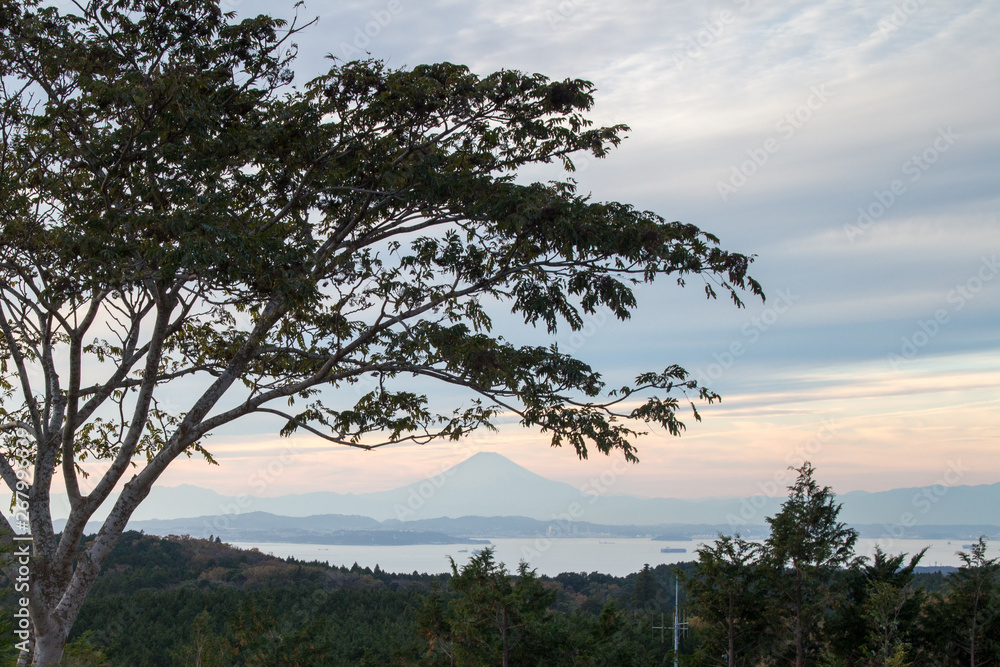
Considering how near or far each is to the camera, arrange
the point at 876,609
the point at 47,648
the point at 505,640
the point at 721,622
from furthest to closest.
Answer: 1. the point at 721,622
2. the point at 876,609
3. the point at 505,640
4. the point at 47,648

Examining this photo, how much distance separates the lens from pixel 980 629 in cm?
1636

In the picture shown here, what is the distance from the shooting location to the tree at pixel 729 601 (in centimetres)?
1686

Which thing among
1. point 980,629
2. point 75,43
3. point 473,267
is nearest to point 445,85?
point 473,267

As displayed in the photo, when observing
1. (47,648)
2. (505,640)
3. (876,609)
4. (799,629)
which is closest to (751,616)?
(799,629)

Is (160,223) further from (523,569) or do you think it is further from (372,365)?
(523,569)

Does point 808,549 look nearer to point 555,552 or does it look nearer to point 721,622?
point 721,622

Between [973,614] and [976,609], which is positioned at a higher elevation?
[976,609]

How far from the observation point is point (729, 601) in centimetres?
1686

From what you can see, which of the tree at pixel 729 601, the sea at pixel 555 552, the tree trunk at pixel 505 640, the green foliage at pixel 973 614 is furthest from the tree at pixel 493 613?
the sea at pixel 555 552

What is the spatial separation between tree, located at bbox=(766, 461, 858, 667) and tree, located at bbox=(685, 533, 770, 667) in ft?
2.05

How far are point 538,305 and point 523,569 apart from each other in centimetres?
763

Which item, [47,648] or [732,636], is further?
[732,636]

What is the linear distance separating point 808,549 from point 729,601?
2.10m

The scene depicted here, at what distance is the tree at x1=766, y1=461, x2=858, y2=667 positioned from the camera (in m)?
16.7
